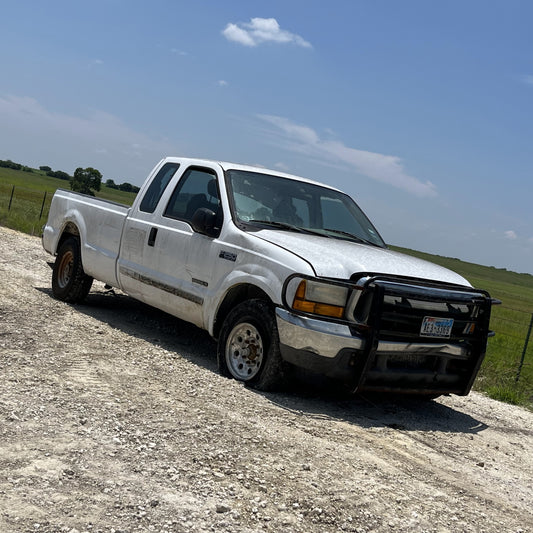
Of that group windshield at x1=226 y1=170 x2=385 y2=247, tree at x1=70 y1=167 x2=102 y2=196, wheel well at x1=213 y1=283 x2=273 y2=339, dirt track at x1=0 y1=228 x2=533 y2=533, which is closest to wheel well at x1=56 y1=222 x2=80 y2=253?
dirt track at x1=0 y1=228 x2=533 y2=533

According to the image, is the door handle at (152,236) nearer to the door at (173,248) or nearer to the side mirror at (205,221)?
the door at (173,248)

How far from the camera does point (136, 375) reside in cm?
605

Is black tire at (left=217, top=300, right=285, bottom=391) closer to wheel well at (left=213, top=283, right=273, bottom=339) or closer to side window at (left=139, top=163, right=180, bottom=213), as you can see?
wheel well at (left=213, top=283, right=273, bottom=339)

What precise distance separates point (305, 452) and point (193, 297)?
262 centimetres

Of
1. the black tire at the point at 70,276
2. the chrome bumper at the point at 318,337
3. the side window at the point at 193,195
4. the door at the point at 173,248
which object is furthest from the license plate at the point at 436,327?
the black tire at the point at 70,276

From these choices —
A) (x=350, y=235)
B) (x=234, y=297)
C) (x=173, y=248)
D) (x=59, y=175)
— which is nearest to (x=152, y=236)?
(x=173, y=248)

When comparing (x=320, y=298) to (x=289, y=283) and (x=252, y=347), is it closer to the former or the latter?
(x=289, y=283)

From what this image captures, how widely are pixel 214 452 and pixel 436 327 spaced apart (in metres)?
2.49

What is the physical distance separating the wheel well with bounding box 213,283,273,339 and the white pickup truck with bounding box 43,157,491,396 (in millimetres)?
10

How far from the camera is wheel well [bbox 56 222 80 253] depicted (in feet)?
30.7

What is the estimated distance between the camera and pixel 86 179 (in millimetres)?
94875

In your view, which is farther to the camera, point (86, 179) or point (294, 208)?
point (86, 179)

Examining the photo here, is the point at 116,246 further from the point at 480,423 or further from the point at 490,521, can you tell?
the point at 490,521

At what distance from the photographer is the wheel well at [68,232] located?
9.35 m
